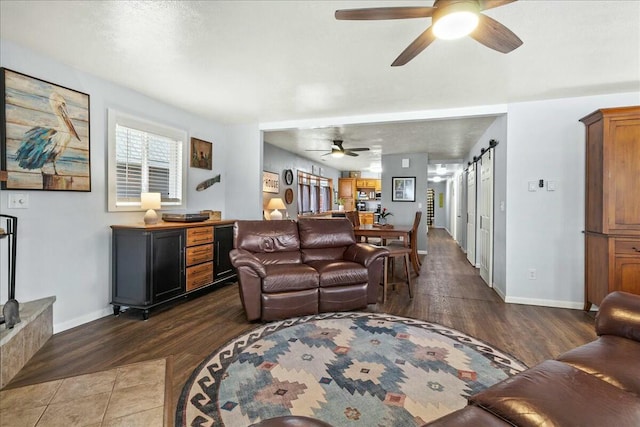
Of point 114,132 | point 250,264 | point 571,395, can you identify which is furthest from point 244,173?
point 571,395

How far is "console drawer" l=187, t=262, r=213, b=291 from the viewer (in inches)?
151

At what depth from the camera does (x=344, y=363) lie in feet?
7.68

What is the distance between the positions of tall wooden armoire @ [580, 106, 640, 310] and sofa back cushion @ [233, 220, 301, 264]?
125 inches

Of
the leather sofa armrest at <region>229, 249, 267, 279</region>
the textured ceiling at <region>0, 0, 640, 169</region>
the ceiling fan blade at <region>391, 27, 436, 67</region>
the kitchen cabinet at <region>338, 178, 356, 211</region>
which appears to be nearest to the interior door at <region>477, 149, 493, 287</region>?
the textured ceiling at <region>0, 0, 640, 169</region>

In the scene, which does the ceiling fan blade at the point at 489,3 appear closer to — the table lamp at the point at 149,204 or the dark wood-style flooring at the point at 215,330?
the dark wood-style flooring at the point at 215,330

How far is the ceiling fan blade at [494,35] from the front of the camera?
5.92 feet

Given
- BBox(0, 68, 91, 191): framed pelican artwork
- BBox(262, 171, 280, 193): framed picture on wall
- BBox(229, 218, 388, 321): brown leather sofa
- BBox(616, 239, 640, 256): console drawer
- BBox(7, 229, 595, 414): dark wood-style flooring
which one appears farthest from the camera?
BBox(262, 171, 280, 193): framed picture on wall

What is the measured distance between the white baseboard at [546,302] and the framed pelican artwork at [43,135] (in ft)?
16.1

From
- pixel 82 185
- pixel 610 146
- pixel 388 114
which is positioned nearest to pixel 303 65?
pixel 388 114

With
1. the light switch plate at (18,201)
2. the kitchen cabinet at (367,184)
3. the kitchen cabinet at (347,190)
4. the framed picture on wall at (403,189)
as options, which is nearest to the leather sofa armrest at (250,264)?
the light switch plate at (18,201)

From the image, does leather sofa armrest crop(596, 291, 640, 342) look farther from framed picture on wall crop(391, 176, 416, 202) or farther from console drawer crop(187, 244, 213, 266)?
framed picture on wall crop(391, 176, 416, 202)

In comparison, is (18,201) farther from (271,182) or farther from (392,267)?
(392,267)

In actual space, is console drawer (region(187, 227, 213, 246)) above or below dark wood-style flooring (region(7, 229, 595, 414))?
above

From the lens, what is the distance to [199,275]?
3.99 metres
